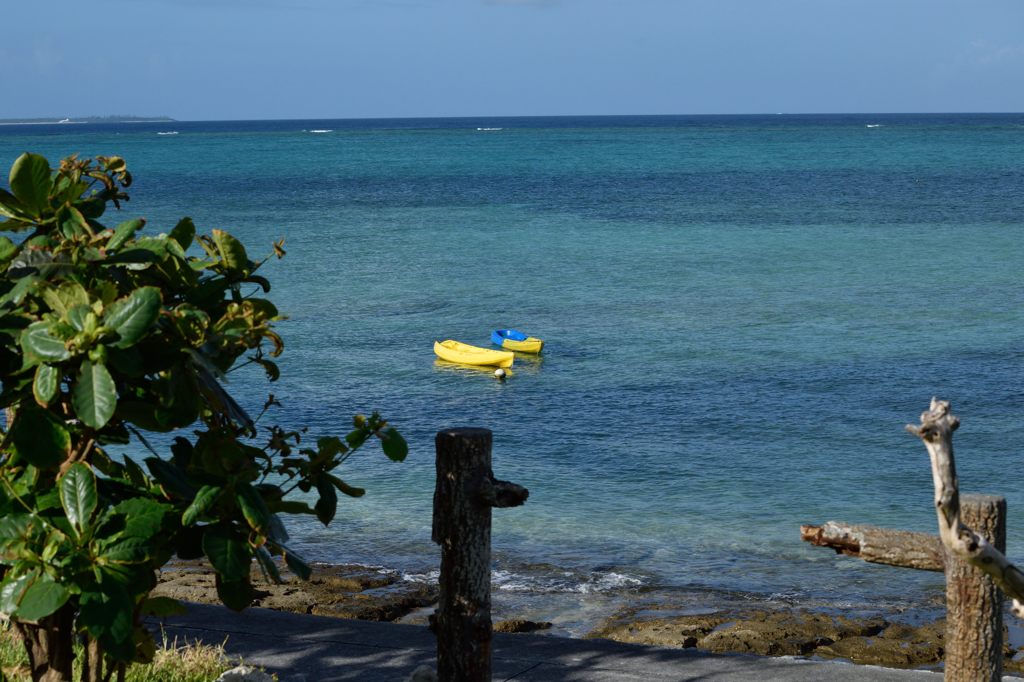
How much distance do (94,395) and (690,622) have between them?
323 inches

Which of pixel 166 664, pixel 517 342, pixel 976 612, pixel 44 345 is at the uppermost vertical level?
pixel 44 345

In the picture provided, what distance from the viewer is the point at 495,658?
23.5 ft

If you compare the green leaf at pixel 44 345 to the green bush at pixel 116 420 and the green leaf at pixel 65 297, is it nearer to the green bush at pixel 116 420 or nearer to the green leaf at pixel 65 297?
the green bush at pixel 116 420

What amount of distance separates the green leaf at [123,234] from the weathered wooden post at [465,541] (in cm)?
198

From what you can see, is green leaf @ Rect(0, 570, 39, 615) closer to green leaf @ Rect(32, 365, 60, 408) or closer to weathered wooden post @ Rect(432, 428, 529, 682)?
green leaf @ Rect(32, 365, 60, 408)

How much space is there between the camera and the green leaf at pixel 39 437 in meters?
3.47

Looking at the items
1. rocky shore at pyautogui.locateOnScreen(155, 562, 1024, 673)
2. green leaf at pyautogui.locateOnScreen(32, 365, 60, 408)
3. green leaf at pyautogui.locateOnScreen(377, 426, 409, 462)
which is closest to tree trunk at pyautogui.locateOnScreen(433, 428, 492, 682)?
green leaf at pyautogui.locateOnScreen(377, 426, 409, 462)

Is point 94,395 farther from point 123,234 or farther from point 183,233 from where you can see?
point 183,233

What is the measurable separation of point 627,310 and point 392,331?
6.03m

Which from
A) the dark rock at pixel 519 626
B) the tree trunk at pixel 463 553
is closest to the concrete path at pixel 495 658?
the tree trunk at pixel 463 553

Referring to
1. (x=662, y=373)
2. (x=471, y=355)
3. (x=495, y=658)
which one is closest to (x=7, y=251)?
(x=495, y=658)

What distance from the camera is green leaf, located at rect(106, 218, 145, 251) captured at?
377 centimetres

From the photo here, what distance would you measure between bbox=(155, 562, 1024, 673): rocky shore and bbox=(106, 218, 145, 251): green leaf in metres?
6.56

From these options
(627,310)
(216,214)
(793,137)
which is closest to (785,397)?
(627,310)
